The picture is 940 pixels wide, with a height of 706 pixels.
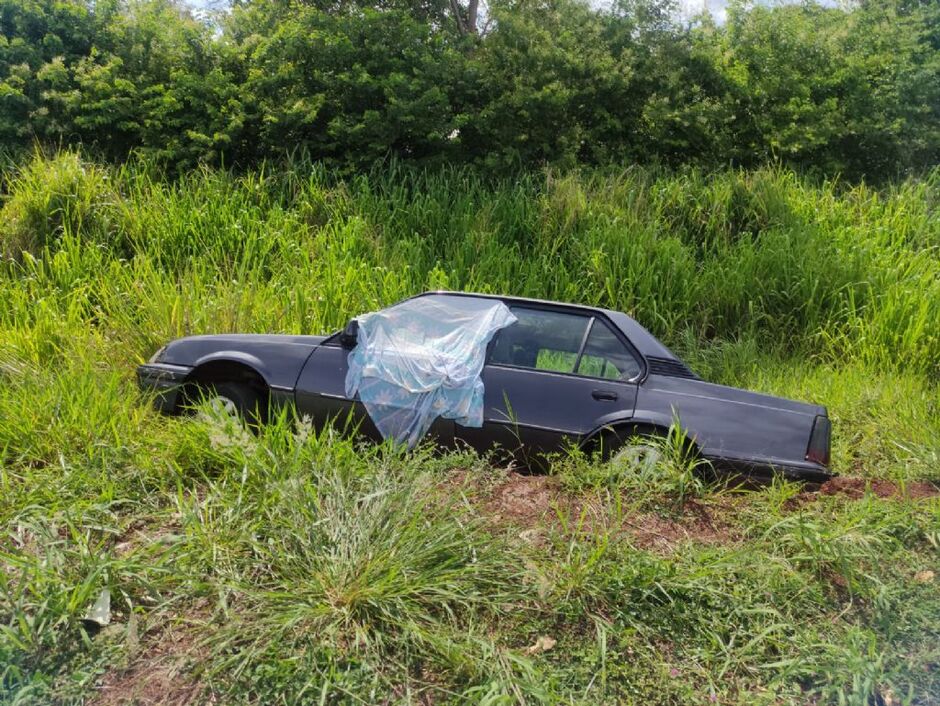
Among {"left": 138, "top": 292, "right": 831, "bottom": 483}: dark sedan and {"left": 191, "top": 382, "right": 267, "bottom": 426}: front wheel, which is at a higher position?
{"left": 138, "top": 292, "right": 831, "bottom": 483}: dark sedan

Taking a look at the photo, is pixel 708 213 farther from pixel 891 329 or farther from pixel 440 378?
pixel 440 378

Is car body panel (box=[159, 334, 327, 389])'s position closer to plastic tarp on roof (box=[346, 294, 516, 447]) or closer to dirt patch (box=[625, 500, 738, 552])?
plastic tarp on roof (box=[346, 294, 516, 447])

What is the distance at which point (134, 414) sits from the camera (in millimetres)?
5102

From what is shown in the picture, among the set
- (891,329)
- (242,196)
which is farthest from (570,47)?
(891,329)

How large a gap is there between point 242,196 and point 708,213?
5.64 m

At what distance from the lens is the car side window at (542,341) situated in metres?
5.26

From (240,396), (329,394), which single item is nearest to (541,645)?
(329,394)

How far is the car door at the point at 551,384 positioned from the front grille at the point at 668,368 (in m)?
0.10

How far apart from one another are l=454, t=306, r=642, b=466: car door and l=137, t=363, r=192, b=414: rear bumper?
1.96 meters

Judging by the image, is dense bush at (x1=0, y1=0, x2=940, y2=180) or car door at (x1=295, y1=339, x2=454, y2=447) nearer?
car door at (x1=295, y1=339, x2=454, y2=447)

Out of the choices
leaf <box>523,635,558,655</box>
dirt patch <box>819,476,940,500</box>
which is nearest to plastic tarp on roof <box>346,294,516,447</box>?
leaf <box>523,635,558,655</box>

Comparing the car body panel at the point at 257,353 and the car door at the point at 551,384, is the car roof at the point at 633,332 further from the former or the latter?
the car body panel at the point at 257,353

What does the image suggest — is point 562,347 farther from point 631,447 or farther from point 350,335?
point 350,335

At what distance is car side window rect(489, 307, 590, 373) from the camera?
207 inches
